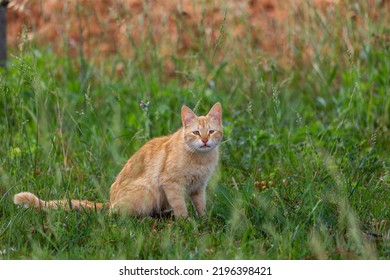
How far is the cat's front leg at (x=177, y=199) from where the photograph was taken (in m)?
4.64

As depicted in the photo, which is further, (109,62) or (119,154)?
(109,62)

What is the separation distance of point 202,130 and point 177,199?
0.47 metres

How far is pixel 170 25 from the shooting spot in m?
9.27

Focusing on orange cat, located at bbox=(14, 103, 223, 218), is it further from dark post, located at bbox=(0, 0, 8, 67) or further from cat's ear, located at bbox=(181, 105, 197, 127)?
dark post, located at bbox=(0, 0, 8, 67)

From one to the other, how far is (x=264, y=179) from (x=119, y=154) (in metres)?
1.21

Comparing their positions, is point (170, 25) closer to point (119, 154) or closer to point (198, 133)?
point (119, 154)

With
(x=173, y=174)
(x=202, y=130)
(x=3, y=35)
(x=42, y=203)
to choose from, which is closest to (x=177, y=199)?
(x=173, y=174)

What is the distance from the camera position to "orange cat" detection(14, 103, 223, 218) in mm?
4645

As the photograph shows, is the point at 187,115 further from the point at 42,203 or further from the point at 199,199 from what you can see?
the point at 42,203

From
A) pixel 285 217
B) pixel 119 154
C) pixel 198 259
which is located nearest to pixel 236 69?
pixel 119 154

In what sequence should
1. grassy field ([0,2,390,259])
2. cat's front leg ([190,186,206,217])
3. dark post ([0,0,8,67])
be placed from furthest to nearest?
1. dark post ([0,0,8,67])
2. cat's front leg ([190,186,206,217])
3. grassy field ([0,2,390,259])

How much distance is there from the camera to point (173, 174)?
4.69m

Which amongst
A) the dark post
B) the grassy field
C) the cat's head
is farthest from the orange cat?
the dark post

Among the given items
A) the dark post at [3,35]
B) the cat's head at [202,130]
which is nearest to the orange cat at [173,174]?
the cat's head at [202,130]
